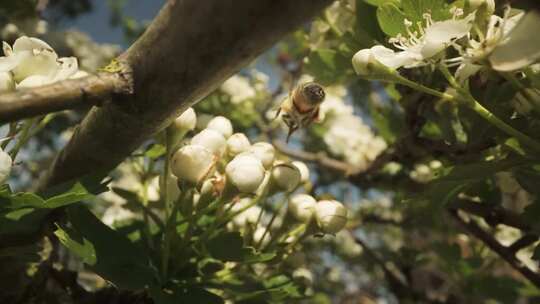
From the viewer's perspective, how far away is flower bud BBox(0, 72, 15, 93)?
→ 2.13ft

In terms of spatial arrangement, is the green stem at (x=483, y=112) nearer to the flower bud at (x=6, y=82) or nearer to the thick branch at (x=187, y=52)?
the thick branch at (x=187, y=52)

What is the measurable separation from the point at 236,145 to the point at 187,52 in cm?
42

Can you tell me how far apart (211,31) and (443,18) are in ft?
1.40

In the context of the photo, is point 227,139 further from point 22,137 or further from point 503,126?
point 503,126

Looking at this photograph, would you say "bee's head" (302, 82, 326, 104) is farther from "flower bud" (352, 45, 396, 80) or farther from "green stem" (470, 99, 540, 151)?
"green stem" (470, 99, 540, 151)

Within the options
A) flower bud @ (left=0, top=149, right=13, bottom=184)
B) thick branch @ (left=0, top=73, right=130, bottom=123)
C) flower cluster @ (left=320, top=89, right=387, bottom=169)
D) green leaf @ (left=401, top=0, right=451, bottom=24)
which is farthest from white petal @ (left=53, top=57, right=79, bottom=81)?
flower cluster @ (left=320, top=89, right=387, bottom=169)

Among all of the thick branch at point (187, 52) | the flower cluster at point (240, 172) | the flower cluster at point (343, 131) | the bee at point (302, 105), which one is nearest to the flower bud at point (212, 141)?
the flower cluster at point (240, 172)

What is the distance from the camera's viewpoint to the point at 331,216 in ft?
2.96

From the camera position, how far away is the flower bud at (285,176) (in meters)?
0.89

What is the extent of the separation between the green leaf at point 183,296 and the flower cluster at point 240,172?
0.14 m

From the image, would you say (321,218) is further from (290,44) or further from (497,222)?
(290,44)

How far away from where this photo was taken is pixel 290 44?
2242 millimetres

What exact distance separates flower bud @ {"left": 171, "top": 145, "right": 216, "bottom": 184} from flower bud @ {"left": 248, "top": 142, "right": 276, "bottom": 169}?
3.8 inches

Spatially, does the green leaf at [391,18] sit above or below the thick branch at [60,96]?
below
